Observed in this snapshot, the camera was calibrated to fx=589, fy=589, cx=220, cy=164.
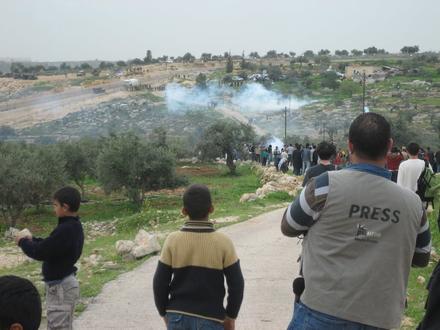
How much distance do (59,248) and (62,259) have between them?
11 centimetres

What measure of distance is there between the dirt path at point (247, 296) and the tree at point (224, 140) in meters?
25.4

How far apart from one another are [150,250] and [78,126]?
62924 millimetres

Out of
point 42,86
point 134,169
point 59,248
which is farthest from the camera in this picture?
point 42,86

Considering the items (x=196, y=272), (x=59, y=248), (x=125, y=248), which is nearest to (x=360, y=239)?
(x=196, y=272)

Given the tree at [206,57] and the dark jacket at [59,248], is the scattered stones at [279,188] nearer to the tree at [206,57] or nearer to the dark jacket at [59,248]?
the dark jacket at [59,248]

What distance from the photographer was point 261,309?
6.85m

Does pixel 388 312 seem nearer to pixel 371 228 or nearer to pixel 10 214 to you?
pixel 371 228

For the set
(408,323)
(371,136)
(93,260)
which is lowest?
(93,260)

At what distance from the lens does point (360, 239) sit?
9.60 ft

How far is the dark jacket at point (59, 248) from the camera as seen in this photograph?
4.22 m

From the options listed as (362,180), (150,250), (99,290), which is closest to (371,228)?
(362,180)

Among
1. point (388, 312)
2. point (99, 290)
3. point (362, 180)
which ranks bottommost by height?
point (99, 290)

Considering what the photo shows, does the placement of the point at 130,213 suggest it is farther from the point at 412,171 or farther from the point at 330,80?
the point at 330,80

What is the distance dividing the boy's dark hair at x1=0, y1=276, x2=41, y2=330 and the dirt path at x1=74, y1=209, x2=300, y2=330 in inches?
165
